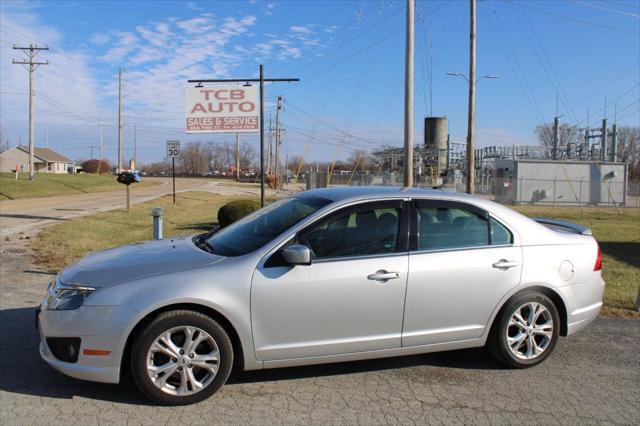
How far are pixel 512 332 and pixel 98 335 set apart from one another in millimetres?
3296

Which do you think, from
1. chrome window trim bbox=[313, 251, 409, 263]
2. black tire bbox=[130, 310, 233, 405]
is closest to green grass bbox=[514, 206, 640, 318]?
chrome window trim bbox=[313, 251, 409, 263]

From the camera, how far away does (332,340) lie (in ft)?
13.4

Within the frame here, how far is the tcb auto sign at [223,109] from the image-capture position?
1961 centimetres

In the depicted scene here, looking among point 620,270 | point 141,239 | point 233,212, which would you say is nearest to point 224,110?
point 233,212

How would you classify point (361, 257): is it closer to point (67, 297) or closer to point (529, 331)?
point (529, 331)

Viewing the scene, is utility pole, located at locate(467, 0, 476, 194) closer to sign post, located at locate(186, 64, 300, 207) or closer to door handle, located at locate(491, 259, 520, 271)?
sign post, located at locate(186, 64, 300, 207)

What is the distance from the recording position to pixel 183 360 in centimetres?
378

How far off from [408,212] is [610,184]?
4047 centimetres

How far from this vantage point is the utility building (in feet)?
126

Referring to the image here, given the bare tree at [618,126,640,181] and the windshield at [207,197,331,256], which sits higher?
the bare tree at [618,126,640,181]

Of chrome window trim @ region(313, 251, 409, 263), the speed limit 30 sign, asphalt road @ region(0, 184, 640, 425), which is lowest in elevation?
asphalt road @ region(0, 184, 640, 425)

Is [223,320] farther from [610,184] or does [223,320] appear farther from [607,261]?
[610,184]

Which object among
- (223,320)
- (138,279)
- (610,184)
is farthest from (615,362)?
(610,184)

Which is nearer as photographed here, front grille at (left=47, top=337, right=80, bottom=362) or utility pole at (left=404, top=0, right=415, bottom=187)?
front grille at (left=47, top=337, right=80, bottom=362)
